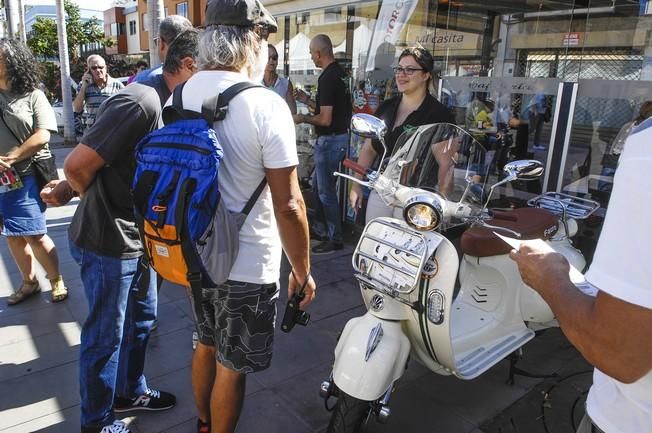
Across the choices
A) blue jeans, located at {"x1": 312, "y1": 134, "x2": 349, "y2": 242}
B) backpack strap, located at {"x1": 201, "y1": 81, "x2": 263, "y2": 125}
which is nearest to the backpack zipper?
backpack strap, located at {"x1": 201, "y1": 81, "x2": 263, "y2": 125}

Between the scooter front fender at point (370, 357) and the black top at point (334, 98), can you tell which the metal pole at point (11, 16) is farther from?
the scooter front fender at point (370, 357)

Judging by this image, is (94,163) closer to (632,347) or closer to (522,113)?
(632,347)

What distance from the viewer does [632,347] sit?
90 centimetres

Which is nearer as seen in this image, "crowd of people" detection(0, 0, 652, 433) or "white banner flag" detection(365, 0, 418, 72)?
"crowd of people" detection(0, 0, 652, 433)

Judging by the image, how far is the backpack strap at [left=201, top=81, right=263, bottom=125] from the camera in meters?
1.68

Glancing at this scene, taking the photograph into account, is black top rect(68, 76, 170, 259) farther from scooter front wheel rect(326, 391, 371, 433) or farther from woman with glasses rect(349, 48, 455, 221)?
woman with glasses rect(349, 48, 455, 221)

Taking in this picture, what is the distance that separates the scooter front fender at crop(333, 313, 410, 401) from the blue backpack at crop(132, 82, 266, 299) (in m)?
0.66

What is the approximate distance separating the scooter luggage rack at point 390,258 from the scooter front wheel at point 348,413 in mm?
468

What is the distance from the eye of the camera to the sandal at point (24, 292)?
12.2 feet

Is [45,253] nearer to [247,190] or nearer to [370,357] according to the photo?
[247,190]

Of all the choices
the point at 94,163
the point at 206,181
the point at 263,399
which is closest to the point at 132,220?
the point at 94,163

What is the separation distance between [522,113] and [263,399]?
3357mm

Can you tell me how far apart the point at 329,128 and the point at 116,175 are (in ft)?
10.3

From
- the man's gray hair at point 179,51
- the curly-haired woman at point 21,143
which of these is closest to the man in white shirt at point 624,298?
the man's gray hair at point 179,51
